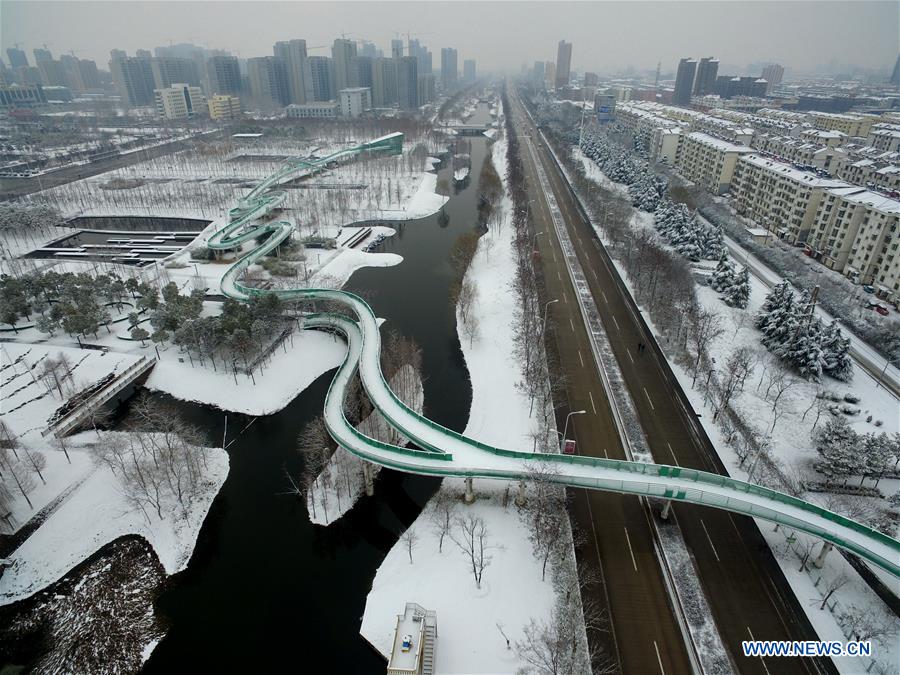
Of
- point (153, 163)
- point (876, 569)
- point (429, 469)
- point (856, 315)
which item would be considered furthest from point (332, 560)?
point (153, 163)

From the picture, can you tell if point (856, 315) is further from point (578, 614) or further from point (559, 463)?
point (578, 614)

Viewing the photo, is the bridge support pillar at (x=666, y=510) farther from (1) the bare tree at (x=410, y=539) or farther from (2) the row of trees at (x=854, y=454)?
(1) the bare tree at (x=410, y=539)

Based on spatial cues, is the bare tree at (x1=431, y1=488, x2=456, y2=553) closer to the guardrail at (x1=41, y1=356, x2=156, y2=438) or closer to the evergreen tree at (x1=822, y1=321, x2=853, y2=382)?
the guardrail at (x1=41, y1=356, x2=156, y2=438)

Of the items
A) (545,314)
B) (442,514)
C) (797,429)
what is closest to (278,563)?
(442,514)

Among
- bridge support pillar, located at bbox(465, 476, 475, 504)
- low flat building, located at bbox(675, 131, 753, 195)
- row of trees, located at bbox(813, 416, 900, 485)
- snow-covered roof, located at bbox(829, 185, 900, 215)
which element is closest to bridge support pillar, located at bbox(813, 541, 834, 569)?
row of trees, located at bbox(813, 416, 900, 485)

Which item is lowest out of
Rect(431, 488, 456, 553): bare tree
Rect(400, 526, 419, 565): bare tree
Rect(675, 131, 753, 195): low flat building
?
Rect(400, 526, 419, 565): bare tree

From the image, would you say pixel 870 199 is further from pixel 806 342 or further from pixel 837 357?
pixel 806 342

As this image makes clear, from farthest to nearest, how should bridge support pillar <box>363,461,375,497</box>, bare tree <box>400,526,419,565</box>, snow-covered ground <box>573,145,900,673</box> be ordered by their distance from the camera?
bridge support pillar <box>363,461,375,497</box> → bare tree <box>400,526,419,565</box> → snow-covered ground <box>573,145,900,673</box>

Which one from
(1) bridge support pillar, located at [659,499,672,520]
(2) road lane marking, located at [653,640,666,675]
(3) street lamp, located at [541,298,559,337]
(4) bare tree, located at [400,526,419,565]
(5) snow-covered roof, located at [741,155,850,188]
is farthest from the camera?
(5) snow-covered roof, located at [741,155,850,188]
